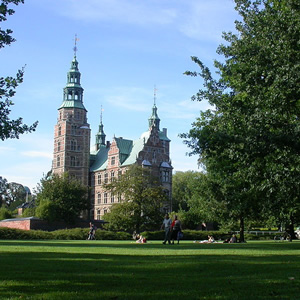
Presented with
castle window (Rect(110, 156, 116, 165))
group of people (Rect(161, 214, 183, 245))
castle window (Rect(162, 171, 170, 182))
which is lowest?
group of people (Rect(161, 214, 183, 245))

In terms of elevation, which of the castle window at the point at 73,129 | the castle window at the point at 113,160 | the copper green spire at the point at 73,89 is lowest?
the castle window at the point at 113,160

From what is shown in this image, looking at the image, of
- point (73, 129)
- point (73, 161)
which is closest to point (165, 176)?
point (73, 161)

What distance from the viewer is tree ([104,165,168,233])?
198 feet

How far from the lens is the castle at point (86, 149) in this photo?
318 feet

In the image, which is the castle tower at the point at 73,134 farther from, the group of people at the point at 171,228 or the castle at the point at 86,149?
the group of people at the point at 171,228

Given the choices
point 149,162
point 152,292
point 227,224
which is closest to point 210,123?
point 152,292

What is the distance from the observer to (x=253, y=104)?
→ 21.8 meters

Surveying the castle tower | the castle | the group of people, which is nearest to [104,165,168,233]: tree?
the group of people

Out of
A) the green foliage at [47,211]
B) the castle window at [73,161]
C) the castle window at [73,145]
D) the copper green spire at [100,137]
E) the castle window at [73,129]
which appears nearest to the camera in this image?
the green foliage at [47,211]

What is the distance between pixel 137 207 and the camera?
60531 millimetres

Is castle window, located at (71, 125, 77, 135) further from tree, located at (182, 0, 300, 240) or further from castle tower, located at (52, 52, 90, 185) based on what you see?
tree, located at (182, 0, 300, 240)

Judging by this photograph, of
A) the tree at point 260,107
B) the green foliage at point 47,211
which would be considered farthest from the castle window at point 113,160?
the tree at point 260,107

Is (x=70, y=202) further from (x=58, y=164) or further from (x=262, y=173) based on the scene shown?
(x=262, y=173)

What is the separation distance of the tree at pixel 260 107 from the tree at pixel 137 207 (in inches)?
1285
